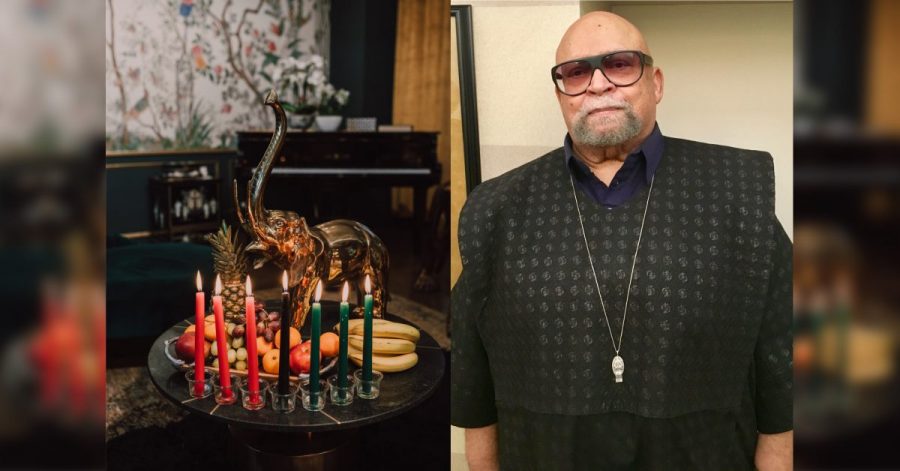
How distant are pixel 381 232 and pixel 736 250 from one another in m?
4.10

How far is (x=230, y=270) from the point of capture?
1407 mm

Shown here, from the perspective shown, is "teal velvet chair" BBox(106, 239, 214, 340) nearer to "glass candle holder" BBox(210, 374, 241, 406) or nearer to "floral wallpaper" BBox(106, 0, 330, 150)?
"glass candle holder" BBox(210, 374, 241, 406)

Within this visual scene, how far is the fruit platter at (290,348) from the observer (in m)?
1.25

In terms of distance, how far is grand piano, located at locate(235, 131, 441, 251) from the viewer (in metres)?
4.07

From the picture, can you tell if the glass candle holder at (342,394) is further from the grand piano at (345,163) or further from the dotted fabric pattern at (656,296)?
the grand piano at (345,163)

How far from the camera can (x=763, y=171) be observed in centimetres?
107

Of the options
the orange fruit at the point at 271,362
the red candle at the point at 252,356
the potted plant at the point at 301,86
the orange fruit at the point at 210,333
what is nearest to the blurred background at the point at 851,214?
the red candle at the point at 252,356

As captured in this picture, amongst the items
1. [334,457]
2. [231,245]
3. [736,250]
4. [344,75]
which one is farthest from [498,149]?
[344,75]

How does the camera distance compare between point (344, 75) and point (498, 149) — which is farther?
point (344, 75)

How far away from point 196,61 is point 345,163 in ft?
5.51

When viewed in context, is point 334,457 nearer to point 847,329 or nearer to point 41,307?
point 41,307

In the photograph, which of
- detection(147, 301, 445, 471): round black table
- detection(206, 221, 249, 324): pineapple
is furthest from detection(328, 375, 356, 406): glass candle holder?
detection(206, 221, 249, 324): pineapple

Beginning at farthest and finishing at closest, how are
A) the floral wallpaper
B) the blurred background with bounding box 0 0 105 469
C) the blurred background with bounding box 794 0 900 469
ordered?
the floral wallpaper → the blurred background with bounding box 0 0 105 469 → the blurred background with bounding box 794 0 900 469

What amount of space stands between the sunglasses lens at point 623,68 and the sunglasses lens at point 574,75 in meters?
0.03
